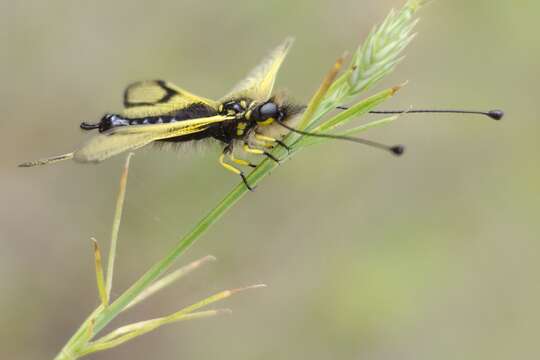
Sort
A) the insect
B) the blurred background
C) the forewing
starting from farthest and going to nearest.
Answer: the blurred background → the insect → the forewing

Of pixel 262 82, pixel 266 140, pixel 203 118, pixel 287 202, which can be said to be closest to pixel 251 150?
pixel 266 140

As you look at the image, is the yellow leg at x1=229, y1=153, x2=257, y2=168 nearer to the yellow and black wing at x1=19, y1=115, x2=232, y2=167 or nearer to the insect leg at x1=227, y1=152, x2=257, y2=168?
the insect leg at x1=227, y1=152, x2=257, y2=168

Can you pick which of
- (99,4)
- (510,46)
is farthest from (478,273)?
(99,4)

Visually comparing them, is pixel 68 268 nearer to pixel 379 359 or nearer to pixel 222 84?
pixel 222 84

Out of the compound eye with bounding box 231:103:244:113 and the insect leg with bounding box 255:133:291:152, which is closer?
the insect leg with bounding box 255:133:291:152

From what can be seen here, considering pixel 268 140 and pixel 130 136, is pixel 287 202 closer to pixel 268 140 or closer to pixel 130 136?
pixel 268 140

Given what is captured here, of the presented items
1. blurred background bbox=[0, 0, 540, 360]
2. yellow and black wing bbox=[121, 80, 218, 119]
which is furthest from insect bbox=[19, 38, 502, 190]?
blurred background bbox=[0, 0, 540, 360]

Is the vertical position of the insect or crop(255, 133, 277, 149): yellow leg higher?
the insect

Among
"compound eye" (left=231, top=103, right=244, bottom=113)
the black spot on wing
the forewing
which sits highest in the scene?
the black spot on wing
